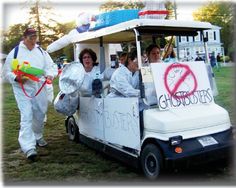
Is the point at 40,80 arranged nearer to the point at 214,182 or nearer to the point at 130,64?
the point at 130,64

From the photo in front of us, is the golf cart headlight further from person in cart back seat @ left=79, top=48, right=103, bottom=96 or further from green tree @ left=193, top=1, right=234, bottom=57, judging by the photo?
green tree @ left=193, top=1, right=234, bottom=57

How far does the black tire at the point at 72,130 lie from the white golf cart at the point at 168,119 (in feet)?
5.02

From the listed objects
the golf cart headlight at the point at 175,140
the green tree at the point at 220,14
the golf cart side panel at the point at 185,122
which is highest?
the green tree at the point at 220,14

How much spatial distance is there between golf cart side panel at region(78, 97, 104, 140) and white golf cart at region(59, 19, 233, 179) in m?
0.19

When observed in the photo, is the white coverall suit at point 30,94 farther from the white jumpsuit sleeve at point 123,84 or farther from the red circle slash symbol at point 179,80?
the red circle slash symbol at point 179,80

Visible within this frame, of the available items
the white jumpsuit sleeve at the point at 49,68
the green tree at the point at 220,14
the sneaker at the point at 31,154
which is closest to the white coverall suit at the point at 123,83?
the white jumpsuit sleeve at the point at 49,68

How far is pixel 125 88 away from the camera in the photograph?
16.5ft

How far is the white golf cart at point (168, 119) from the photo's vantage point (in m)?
4.28

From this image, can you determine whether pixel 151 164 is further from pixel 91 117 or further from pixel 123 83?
pixel 91 117

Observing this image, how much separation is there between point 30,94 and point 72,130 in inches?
58.3

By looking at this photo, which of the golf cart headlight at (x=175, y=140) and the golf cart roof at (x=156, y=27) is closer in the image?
the golf cart headlight at (x=175, y=140)

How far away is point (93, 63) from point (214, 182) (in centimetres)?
299

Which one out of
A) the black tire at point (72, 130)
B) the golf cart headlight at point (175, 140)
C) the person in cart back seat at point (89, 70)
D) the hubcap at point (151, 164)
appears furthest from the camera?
the black tire at point (72, 130)

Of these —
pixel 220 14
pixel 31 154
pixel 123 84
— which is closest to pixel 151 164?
pixel 123 84
